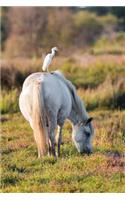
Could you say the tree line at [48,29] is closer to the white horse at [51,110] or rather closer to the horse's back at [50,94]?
the white horse at [51,110]

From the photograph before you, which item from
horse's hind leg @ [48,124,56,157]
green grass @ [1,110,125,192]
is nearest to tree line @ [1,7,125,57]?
green grass @ [1,110,125,192]

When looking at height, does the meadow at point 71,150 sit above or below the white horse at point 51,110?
below

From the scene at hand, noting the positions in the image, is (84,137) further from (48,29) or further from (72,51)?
(48,29)

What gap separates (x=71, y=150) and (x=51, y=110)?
3.02 ft

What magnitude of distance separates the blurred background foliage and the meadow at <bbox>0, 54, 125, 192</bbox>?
0.09 ft

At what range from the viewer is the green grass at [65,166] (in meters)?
6.48

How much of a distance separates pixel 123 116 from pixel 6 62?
4410mm

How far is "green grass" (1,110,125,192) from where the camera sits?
21.3 ft

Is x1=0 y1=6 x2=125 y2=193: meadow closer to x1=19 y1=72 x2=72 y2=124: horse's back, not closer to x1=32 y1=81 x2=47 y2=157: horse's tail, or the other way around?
x1=32 y1=81 x2=47 y2=157: horse's tail

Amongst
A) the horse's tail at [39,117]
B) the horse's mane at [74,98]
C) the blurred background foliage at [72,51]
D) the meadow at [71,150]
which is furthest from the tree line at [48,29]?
the horse's tail at [39,117]

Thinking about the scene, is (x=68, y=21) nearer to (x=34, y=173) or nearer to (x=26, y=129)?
(x=26, y=129)

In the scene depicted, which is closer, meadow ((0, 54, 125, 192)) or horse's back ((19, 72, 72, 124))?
meadow ((0, 54, 125, 192))

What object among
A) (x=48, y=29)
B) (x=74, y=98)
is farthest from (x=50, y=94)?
(x=48, y=29)

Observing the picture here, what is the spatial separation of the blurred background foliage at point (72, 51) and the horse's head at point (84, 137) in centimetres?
318
